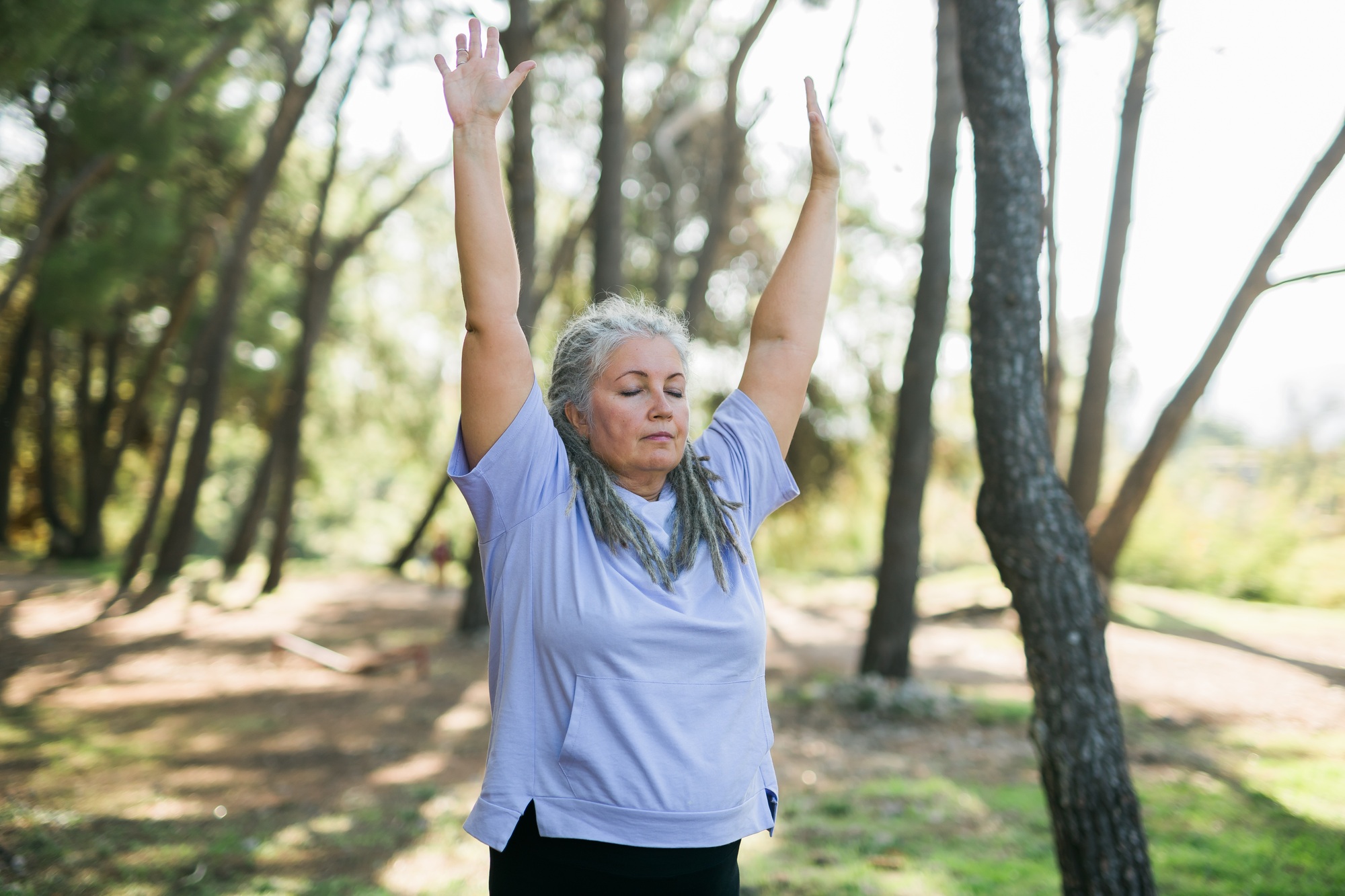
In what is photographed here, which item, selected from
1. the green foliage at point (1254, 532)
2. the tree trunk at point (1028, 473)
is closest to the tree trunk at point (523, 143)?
the tree trunk at point (1028, 473)

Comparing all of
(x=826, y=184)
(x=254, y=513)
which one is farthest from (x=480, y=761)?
(x=254, y=513)

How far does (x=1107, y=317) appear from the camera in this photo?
10016 millimetres

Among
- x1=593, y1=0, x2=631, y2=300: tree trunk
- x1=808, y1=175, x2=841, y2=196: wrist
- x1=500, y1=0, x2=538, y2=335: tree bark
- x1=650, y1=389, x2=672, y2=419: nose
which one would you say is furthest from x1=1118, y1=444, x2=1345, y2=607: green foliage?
x1=650, y1=389, x2=672, y2=419: nose

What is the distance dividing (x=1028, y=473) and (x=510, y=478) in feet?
6.08

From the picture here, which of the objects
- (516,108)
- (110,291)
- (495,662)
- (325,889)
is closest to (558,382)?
(495,662)

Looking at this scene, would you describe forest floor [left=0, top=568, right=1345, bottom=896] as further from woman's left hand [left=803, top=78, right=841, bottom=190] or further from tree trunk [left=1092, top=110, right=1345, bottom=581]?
woman's left hand [left=803, top=78, right=841, bottom=190]

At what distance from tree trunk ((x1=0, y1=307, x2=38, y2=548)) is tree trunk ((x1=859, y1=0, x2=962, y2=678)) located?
14.8 meters

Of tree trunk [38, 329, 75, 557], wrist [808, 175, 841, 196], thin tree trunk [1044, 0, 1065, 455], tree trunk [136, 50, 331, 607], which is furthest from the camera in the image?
tree trunk [38, 329, 75, 557]

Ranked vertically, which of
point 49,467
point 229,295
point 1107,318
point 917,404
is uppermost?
point 229,295

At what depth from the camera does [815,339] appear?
2.33 metres

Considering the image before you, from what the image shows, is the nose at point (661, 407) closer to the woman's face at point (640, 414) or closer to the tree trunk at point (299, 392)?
the woman's face at point (640, 414)

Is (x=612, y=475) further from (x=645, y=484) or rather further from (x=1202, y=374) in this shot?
(x=1202, y=374)

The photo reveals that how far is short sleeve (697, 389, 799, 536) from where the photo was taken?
211cm

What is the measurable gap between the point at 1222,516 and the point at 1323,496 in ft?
5.53
